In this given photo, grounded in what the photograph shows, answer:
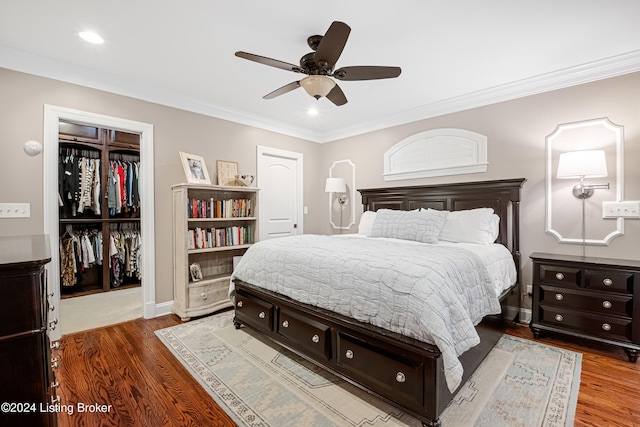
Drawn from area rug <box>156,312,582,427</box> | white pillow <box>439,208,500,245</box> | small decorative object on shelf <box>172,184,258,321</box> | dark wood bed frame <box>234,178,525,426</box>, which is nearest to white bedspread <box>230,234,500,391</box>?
dark wood bed frame <box>234,178,525,426</box>

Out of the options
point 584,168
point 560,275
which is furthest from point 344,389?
point 584,168

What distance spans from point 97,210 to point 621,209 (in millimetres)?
6193

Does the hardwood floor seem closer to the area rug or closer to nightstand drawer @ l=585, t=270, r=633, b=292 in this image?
the area rug

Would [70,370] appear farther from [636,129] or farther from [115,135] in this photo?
[636,129]

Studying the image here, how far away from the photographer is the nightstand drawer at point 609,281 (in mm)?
2314

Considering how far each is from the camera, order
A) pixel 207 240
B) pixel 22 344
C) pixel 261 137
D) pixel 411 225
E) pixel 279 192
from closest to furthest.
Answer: pixel 22 344 → pixel 411 225 → pixel 207 240 → pixel 261 137 → pixel 279 192

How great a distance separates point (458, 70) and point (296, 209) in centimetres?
297

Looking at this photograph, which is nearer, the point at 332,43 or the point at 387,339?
the point at 387,339

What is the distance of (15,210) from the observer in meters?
2.50

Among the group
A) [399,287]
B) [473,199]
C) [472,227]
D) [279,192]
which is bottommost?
[399,287]

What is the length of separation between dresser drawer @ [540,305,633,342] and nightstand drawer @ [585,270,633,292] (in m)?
0.23

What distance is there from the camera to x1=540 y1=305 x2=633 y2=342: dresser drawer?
2.31 metres

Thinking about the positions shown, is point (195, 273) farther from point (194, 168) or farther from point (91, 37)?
point (91, 37)

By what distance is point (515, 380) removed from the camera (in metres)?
2.04
